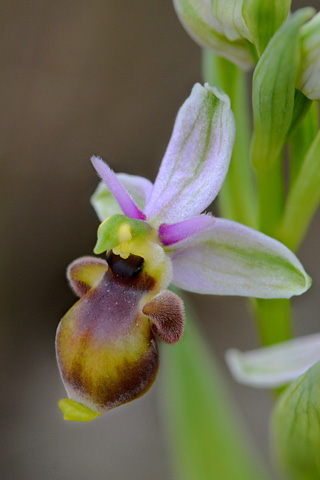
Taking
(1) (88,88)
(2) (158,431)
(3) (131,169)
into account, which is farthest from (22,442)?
(1) (88,88)

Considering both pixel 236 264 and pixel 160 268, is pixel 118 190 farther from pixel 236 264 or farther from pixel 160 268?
pixel 236 264

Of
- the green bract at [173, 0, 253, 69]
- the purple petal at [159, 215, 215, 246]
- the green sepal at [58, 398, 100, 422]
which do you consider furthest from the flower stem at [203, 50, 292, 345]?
the green sepal at [58, 398, 100, 422]

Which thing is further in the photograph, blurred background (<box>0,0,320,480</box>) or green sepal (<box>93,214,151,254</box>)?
blurred background (<box>0,0,320,480</box>)

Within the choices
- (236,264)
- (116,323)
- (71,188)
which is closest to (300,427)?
(236,264)

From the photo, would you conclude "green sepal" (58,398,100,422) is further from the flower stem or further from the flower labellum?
the flower stem

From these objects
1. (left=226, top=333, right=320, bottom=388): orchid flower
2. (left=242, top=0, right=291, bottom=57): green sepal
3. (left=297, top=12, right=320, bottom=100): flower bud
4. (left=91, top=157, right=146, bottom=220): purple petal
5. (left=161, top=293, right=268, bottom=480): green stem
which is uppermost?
(left=242, top=0, right=291, bottom=57): green sepal

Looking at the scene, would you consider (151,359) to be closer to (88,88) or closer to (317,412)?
(317,412)
